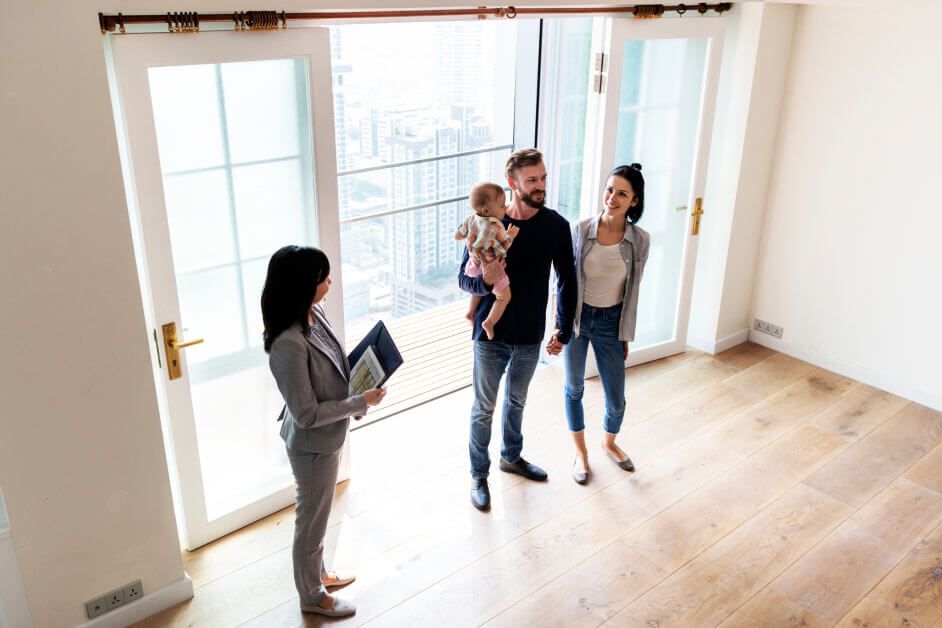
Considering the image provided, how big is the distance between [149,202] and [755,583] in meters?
2.56

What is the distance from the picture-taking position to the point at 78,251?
91.8 inches

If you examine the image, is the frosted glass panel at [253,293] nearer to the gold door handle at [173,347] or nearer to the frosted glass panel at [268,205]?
the frosted glass panel at [268,205]

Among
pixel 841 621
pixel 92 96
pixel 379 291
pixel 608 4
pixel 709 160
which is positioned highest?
pixel 608 4

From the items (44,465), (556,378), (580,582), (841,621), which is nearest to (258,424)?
(44,465)

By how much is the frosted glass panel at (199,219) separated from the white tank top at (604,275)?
1435mm

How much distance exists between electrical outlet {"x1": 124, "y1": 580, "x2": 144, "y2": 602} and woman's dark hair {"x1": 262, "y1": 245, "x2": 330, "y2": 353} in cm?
110

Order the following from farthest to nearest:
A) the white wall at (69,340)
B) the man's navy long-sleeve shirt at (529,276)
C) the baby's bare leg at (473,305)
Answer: the baby's bare leg at (473,305) → the man's navy long-sleeve shirt at (529,276) → the white wall at (69,340)

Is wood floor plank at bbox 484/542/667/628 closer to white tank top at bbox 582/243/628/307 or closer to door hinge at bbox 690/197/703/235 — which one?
white tank top at bbox 582/243/628/307

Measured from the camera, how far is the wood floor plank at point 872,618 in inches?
112

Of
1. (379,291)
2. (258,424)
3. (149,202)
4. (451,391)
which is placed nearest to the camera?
(149,202)

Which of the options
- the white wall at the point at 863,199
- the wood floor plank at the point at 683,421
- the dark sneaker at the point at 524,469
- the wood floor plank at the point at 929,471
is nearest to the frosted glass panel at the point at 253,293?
the dark sneaker at the point at 524,469

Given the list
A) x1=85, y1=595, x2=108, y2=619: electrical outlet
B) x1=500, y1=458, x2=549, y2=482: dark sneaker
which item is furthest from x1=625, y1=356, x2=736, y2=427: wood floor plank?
x1=85, y1=595, x2=108, y2=619: electrical outlet

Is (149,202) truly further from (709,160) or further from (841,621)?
(709,160)

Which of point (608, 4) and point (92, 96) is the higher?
point (608, 4)
